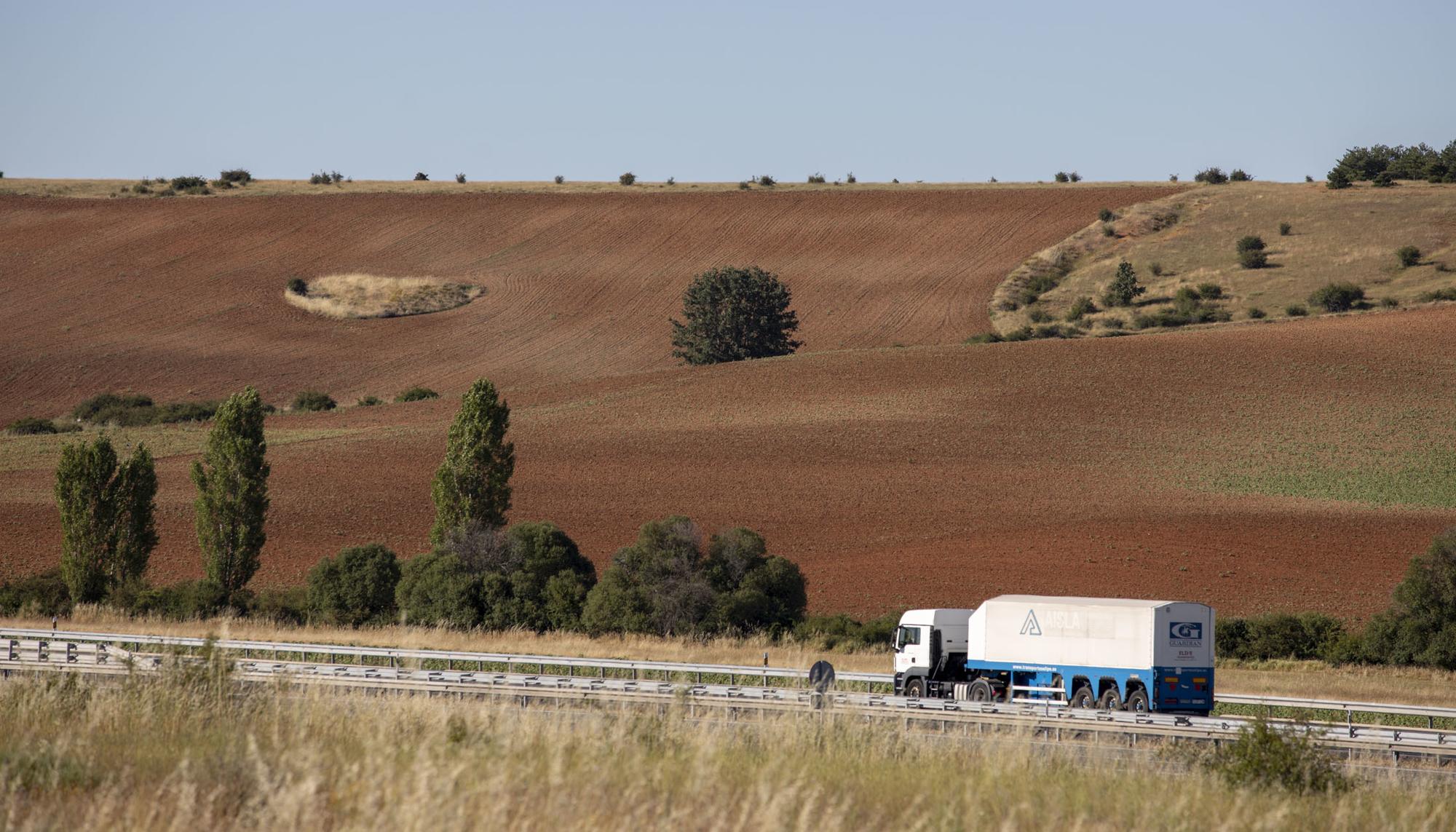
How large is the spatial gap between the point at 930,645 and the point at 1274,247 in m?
91.9

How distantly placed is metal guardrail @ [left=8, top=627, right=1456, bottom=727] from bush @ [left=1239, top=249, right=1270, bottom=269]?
275 feet

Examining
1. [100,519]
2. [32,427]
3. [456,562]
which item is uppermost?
[32,427]

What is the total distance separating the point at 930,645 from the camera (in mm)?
28484

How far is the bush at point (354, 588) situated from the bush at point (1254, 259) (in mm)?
81924

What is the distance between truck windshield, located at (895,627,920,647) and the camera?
1130 inches

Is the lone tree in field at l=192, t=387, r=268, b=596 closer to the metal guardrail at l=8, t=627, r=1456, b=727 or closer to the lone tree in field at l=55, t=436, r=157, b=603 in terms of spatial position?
the lone tree in field at l=55, t=436, r=157, b=603

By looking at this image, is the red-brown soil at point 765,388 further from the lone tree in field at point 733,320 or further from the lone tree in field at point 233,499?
the lone tree in field at point 233,499

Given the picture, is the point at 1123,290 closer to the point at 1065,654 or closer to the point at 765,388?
the point at 765,388

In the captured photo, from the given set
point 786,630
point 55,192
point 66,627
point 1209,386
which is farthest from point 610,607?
point 55,192

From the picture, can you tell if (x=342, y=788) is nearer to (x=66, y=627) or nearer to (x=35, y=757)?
(x=35, y=757)

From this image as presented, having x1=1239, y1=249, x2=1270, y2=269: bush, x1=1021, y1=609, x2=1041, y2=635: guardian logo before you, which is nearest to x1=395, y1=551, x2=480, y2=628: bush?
x1=1021, y1=609, x2=1041, y2=635: guardian logo

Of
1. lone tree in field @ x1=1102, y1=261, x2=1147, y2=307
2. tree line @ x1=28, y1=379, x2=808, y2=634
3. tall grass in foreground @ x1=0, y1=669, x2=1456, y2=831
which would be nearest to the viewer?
tall grass in foreground @ x1=0, y1=669, x2=1456, y2=831

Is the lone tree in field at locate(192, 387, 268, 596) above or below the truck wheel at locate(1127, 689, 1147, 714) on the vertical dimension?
above

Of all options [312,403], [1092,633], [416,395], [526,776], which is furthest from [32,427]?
[526,776]
